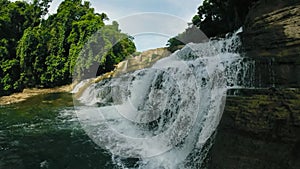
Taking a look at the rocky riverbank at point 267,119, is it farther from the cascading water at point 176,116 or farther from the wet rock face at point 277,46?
the cascading water at point 176,116

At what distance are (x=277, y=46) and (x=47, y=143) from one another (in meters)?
6.28

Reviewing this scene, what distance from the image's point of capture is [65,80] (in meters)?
21.9

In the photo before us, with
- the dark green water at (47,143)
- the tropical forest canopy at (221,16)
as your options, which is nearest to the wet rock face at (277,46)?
the dark green water at (47,143)

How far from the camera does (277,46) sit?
21.6 ft

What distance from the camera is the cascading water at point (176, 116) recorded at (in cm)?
574

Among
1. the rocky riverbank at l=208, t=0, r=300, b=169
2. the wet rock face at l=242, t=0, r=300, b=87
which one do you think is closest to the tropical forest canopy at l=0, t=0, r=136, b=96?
the wet rock face at l=242, t=0, r=300, b=87

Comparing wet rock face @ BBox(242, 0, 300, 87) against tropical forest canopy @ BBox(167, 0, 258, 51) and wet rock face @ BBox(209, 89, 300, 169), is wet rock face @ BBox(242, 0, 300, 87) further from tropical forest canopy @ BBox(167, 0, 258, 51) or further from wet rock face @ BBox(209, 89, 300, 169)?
tropical forest canopy @ BBox(167, 0, 258, 51)

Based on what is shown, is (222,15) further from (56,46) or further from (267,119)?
(56,46)

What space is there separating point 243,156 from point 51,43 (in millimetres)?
20808

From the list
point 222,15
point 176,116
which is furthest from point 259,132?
point 222,15

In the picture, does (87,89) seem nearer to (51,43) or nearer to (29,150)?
(51,43)

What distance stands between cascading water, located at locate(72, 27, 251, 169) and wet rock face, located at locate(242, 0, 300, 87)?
46 centimetres

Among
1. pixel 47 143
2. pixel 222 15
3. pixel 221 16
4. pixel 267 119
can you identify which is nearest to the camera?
pixel 267 119

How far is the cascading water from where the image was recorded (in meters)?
5.74
